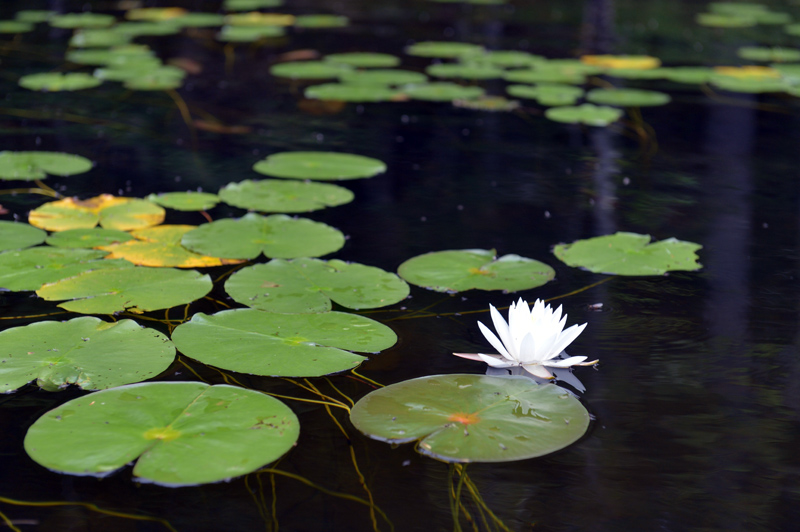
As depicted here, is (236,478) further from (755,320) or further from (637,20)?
(637,20)

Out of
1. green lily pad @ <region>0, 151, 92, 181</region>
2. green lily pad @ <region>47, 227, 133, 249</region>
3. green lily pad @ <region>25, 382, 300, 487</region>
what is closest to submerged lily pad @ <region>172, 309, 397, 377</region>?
green lily pad @ <region>25, 382, 300, 487</region>

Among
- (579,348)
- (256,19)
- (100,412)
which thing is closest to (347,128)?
(579,348)

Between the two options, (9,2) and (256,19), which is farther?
(9,2)

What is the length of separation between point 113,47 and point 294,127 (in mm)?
2258

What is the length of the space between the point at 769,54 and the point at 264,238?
4.60m

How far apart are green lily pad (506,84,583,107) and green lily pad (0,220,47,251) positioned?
275cm

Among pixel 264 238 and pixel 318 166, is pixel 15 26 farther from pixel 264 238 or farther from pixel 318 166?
pixel 264 238

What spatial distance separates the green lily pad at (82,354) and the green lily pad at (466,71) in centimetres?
332

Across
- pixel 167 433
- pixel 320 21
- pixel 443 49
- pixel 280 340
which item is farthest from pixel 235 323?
pixel 320 21

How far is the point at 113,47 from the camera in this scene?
518 centimetres

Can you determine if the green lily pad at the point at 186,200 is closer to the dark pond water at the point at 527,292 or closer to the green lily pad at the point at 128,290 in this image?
the dark pond water at the point at 527,292

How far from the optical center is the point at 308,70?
4.65 meters

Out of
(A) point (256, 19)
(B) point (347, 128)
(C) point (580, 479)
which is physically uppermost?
(A) point (256, 19)

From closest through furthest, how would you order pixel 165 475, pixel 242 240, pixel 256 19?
1. pixel 165 475
2. pixel 242 240
3. pixel 256 19
